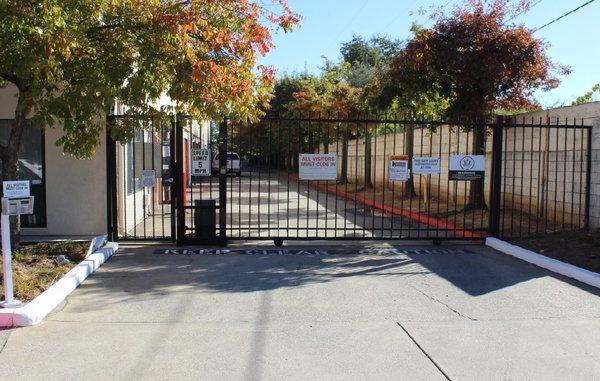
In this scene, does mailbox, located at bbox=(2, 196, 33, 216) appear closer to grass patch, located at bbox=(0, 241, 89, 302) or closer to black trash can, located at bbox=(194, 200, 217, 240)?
grass patch, located at bbox=(0, 241, 89, 302)

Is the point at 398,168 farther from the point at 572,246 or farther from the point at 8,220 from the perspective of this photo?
the point at 8,220

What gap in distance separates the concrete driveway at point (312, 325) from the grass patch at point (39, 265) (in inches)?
15.2

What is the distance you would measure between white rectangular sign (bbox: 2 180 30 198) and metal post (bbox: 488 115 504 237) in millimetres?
7952

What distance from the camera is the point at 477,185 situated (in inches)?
575

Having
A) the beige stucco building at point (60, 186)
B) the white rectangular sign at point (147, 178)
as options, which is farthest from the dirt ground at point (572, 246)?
the beige stucco building at point (60, 186)

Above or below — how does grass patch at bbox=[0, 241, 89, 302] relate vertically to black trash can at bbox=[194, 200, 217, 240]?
below

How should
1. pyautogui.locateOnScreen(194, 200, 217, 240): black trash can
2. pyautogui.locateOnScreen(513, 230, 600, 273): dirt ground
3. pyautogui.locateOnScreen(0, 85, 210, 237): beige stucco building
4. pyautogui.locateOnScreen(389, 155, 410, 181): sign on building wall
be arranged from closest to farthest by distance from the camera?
pyautogui.locateOnScreen(513, 230, 600, 273): dirt ground, pyautogui.locateOnScreen(194, 200, 217, 240): black trash can, pyautogui.locateOnScreen(0, 85, 210, 237): beige stucco building, pyautogui.locateOnScreen(389, 155, 410, 181): sign on building wall

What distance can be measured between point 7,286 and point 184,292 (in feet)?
6.54

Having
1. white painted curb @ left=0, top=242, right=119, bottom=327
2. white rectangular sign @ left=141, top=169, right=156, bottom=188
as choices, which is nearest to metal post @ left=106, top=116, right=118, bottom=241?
white rectangular sign @ left=141, top=169, right=156, bottom=188

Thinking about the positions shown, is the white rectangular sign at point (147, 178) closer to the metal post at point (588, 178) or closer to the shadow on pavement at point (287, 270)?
the shadow on pavement at point (287, 270)

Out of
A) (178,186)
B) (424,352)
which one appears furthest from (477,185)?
(424,352)

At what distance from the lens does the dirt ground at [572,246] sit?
9008 millimetres

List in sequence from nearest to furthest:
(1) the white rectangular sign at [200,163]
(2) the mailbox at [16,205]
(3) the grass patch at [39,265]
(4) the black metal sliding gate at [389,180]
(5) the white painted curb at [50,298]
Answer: (5) the white painted curb at [50,298] → (2) the mailbox at [16,205] → (3) the grass patch at [39,265] → (1) the white rectangular sign at [200,163] → (4) the black metal sliding gate at [389,180]

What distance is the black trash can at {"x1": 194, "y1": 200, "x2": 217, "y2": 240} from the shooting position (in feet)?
33.9
